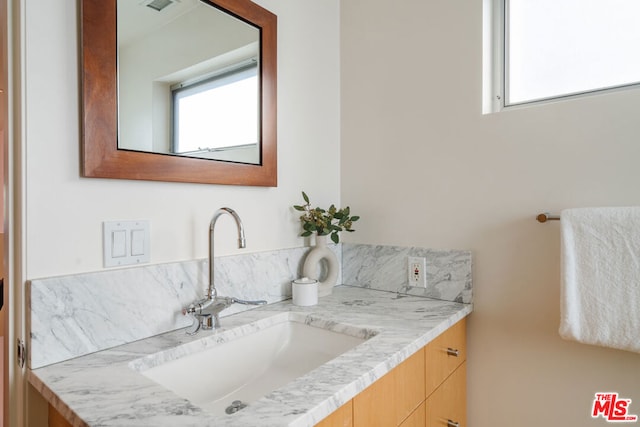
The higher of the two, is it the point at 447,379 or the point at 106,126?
the point at 106,126

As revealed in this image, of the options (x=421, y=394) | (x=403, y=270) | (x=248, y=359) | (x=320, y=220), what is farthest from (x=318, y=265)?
(x=421, y=394)

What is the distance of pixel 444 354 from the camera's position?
1.19 meters

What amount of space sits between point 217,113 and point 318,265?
2.32ft

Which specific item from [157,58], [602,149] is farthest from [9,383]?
[602,149]

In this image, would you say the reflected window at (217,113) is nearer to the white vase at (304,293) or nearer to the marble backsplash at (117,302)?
the marble backsplash at (117,302)

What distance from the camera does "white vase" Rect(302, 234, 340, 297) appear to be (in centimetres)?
144

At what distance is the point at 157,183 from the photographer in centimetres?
105

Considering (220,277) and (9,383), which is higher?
(220,277)

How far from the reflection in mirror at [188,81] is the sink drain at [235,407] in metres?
0.70

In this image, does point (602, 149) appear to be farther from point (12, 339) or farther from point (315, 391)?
point (12, 339)

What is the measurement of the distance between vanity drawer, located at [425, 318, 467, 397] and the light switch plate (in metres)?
0.82

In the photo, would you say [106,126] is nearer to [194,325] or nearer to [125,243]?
[125,243]

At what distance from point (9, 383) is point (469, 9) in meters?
1.72

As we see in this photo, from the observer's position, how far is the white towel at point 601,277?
99 centimetres
